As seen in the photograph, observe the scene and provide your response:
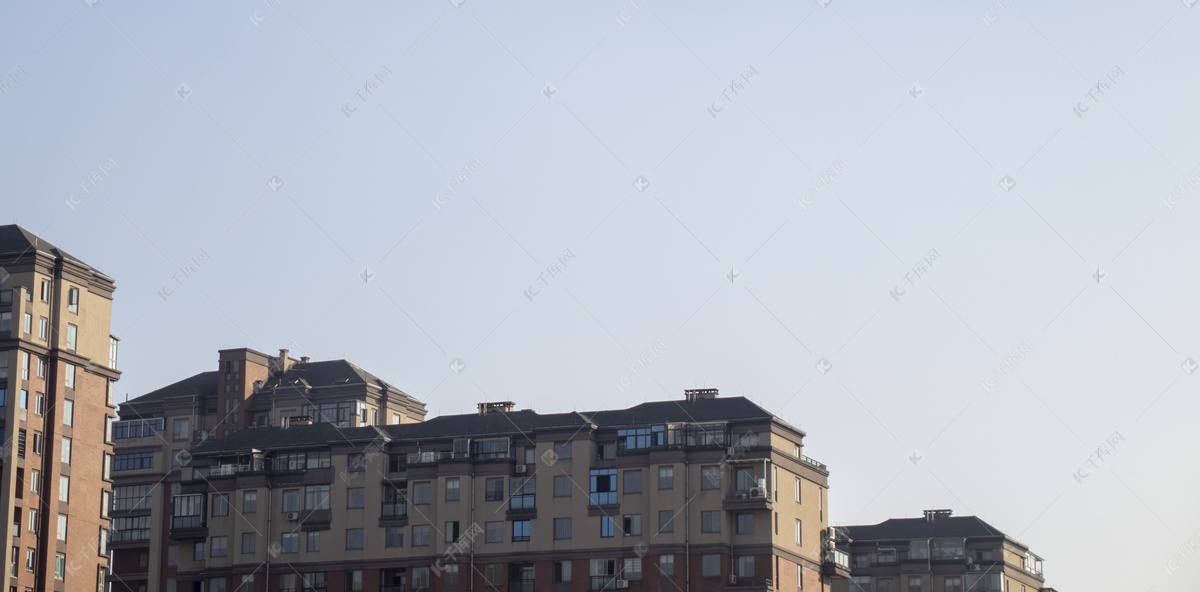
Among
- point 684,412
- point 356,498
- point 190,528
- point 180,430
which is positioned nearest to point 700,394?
point 684,412

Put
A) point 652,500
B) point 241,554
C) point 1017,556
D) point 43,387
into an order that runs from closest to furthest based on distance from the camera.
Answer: point 43,387 < point 652,500 < point 241,554 < point 1017,556

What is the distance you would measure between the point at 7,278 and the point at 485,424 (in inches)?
1430

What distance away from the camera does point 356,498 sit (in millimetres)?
122125

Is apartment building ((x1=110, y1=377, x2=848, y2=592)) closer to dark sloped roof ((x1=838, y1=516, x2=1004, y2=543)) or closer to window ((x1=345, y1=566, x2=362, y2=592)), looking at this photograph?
window ((x1=345, y1=566, x2=362, y2=592))

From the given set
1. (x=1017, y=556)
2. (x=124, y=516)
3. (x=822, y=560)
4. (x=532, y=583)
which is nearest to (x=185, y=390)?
(x=124, y=516)

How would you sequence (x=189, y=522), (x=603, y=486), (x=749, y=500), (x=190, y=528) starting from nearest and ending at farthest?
(x=749, y=500) → (x=603, y=486) → (x=190, y=528) → (x=189, y=522)

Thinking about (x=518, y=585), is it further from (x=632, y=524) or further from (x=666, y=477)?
(x=666, y=477)

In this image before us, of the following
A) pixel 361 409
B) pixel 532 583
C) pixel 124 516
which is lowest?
pixel 532 583

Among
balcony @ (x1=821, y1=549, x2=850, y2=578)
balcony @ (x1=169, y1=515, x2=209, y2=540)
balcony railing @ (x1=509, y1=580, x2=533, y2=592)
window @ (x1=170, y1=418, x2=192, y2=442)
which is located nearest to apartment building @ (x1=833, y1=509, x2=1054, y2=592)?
balcony @ (x1=821, y1=549, x2=850, y2=578)

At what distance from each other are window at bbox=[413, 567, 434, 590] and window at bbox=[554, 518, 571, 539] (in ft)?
33.2

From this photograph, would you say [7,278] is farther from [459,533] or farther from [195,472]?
[459,533]

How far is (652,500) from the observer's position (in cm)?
11500

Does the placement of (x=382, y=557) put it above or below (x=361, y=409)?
below

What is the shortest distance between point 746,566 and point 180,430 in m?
65.4
